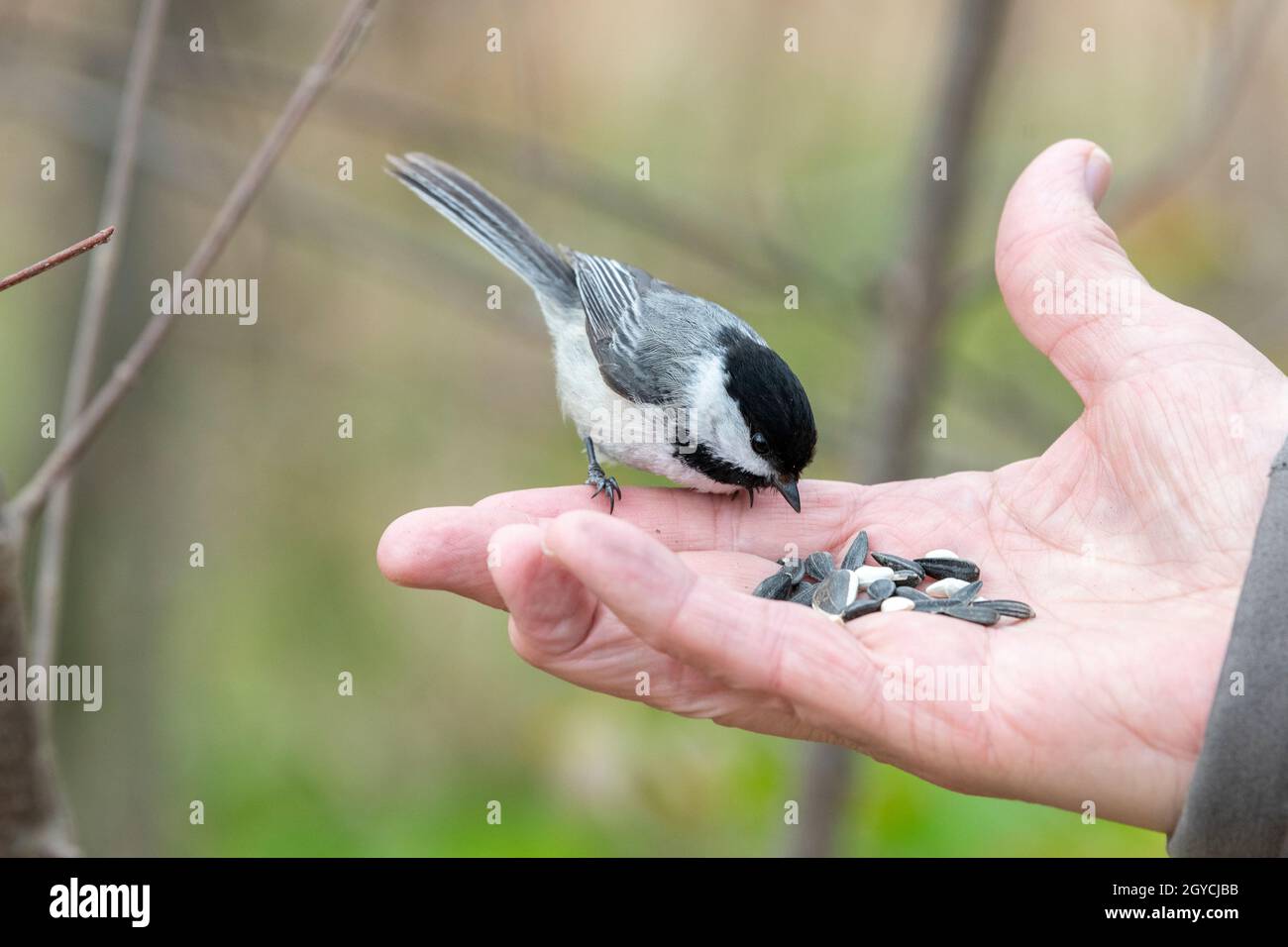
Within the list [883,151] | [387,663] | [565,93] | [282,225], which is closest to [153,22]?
[282,225]

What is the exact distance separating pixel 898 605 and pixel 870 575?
0.21 meters

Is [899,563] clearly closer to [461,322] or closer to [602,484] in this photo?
[602,484]

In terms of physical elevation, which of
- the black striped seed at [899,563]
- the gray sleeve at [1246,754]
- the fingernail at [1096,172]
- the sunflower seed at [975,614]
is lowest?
the gray sleeve at [1246,754]

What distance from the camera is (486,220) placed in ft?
11.7

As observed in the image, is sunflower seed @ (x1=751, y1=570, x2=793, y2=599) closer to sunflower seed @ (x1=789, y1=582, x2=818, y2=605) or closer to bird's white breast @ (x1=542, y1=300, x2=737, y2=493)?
sunflower seed @ (x1=789, y1=582, x2=818, y2=605)

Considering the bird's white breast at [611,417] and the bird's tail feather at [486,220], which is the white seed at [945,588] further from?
the bird's tail feather at [486,220]

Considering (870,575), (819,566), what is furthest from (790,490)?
(870,575)

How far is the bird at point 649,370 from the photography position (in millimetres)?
2744

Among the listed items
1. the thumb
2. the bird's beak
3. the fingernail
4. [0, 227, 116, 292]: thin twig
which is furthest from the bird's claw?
[0, 227, 116, 292]: thin twig

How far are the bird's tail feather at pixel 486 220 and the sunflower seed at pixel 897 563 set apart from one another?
1.40 metres

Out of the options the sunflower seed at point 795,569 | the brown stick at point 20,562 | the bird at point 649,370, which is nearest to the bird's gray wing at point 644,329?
the bird at point 649,370

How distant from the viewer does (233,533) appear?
5145 millimetres

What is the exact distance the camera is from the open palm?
1.97 metres

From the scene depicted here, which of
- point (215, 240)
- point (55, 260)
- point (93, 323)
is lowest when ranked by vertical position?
point (55, 260)
